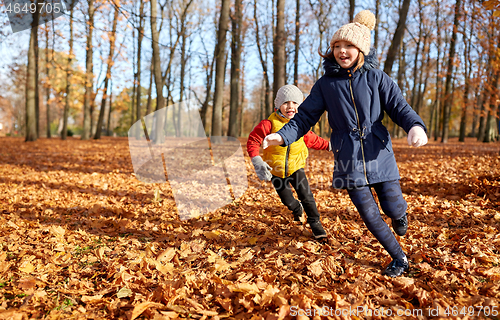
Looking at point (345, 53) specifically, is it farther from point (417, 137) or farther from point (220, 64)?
point (220, 64)

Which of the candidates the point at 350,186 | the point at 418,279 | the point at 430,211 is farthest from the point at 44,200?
the point at 430,211

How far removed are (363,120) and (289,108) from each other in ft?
3.97

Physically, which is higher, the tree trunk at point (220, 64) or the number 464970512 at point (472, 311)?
the tree trunk at point (220, 64)

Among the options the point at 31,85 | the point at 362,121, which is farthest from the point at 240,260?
the point at 31,85

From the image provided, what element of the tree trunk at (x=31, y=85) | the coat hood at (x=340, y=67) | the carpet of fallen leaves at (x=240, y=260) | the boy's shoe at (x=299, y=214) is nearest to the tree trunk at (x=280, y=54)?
the carpet of fallen leaves at (x=240, y=260)

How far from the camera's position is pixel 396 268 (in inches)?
97.5

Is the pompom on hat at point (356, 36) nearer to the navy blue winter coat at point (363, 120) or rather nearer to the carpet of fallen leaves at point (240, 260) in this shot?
the navy blue winter coat at point (363, 120)

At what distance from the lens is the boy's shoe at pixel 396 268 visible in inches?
96.4

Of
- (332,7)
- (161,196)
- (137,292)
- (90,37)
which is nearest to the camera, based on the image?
(137,292)

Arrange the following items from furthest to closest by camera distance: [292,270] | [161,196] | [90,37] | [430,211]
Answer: [90,37] < [161,196] < [430,211] < [292,270]

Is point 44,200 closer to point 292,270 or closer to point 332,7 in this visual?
point 292,270

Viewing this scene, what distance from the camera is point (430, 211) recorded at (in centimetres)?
422

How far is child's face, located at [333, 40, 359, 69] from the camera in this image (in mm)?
2346

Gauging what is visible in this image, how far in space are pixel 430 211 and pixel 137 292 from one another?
3.83m
